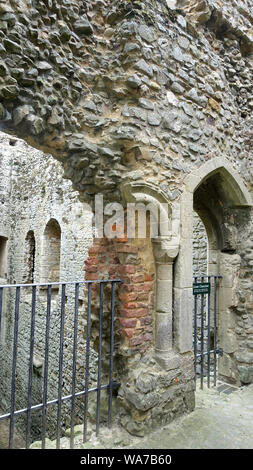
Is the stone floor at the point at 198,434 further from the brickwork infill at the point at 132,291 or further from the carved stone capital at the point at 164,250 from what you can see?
the carved stone capital at the point at 164,250

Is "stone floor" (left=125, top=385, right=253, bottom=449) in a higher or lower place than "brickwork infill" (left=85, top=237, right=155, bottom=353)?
lower

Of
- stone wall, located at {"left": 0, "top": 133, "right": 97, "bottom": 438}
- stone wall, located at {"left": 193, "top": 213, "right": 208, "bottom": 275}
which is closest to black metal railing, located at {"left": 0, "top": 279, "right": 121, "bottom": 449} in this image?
stone wall, located at {"left": 0, "top": 133, "right": 97, "bottom": 438}

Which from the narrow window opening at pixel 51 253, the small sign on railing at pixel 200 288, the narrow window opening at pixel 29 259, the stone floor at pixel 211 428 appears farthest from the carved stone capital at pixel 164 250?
the narrow window opening at pixel 29 259

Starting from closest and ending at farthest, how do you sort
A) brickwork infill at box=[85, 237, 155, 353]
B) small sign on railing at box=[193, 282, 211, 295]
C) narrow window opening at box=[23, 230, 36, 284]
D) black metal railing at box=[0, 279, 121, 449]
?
1. black metal railing at box=[0, 279, 121, 449]
2. brickwork infill at box=[85, 237, 155, 353]
3. small sign on railing at box=[193, 282, 211, 295]
4. narrow window opening at box=[23, 230, 36, 284]

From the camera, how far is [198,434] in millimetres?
2826

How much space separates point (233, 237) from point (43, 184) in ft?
20.1

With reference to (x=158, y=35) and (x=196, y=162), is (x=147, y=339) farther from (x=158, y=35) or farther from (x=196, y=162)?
(x=158, y=35)

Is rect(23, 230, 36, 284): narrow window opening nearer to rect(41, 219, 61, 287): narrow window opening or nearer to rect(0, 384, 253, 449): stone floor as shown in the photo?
rect(41, 219, 61, 287): narrow window opening

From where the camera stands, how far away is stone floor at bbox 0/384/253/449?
2658mm

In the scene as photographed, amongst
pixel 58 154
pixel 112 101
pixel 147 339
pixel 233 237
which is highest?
pixel 112 101

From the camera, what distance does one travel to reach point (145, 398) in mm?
2809

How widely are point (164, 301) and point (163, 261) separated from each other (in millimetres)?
425
